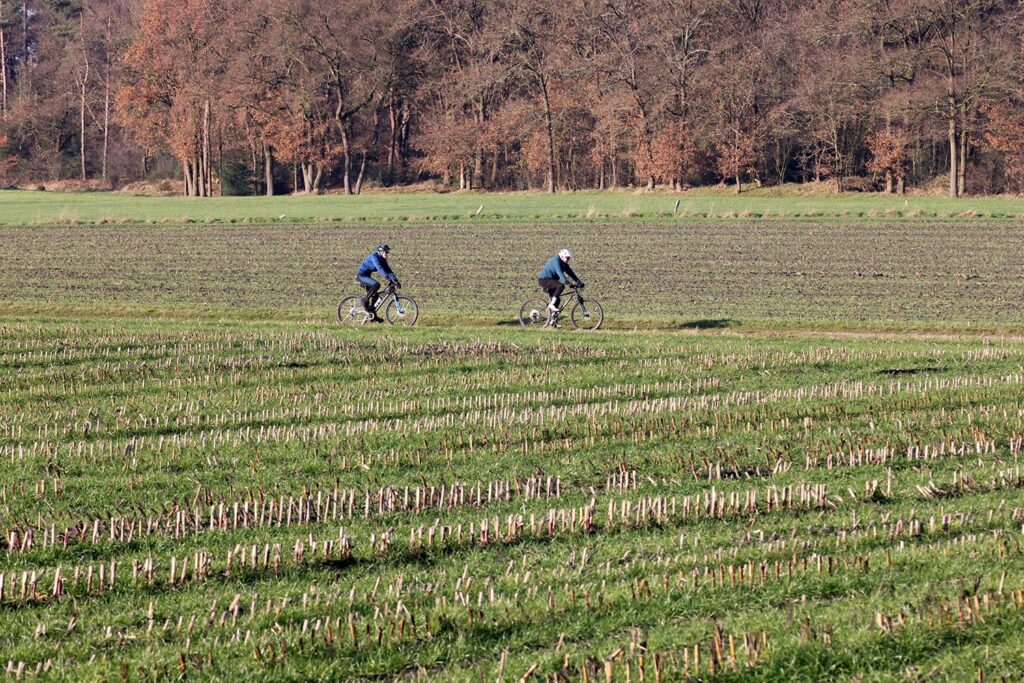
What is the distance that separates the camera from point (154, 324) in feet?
87.8

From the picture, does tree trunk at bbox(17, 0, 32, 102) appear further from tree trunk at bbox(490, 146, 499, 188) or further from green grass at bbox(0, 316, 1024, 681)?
green grass at bbox(0, 316, 1024, 681)

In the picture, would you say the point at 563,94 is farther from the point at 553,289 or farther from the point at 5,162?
the point at 553,289

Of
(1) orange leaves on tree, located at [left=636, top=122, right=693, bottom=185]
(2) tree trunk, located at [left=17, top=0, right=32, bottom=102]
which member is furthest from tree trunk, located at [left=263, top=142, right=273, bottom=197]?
(2) tree trunk, located at [left=17, top=0, right=32, bottom=102]

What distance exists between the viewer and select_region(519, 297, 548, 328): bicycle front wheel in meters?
27.5

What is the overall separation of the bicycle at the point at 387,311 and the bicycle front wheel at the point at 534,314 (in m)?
2.22

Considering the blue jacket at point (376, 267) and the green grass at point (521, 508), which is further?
the blue jacket at point (376, 267)

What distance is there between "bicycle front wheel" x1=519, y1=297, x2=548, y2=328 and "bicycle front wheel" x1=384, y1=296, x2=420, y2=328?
2218mm

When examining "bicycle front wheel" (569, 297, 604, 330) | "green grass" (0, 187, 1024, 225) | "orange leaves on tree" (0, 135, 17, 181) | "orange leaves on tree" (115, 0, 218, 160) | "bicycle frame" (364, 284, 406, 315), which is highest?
"orange leaves on tree" (115, 0, 218, 160)

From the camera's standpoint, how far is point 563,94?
85.4m

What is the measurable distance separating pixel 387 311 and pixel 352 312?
29.0 inches

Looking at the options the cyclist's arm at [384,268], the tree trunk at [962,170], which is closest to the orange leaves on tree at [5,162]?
the tree trunk at [962,170]

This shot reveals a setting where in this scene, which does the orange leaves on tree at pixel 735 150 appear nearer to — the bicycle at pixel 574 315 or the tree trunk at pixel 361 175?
the tree trunk at pixel 361 175

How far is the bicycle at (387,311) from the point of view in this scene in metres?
27.7

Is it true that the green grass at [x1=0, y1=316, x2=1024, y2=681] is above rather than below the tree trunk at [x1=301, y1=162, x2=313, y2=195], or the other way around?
below
